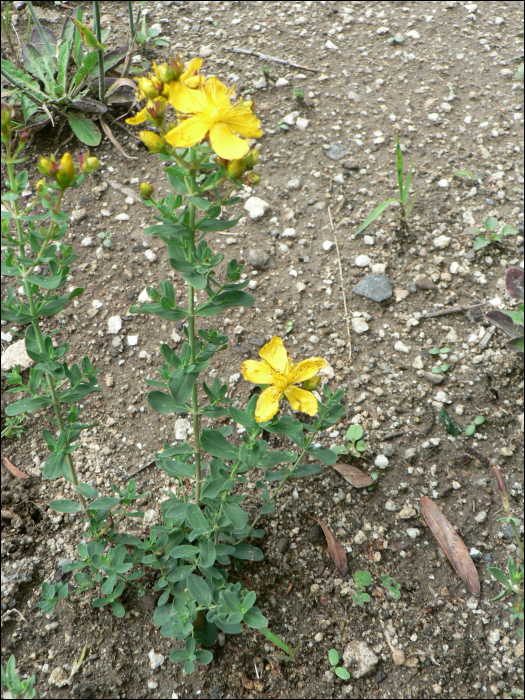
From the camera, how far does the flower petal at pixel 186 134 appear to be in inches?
47.0

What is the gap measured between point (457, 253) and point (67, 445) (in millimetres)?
2114

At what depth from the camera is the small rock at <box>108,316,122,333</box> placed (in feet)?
8.27

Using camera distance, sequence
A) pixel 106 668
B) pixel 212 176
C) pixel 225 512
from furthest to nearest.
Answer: pixel 106 668 < pixel 225 512 < pixel 212 176

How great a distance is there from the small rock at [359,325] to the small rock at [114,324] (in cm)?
110

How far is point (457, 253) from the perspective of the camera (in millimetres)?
2779

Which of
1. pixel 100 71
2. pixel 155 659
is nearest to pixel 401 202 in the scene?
pixel 100 71

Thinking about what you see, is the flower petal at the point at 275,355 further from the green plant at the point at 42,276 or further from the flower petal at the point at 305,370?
the green plant at the point at 42,276

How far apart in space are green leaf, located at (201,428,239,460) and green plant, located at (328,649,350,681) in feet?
2.70

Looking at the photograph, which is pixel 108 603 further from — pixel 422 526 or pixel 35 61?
pixel 35 61

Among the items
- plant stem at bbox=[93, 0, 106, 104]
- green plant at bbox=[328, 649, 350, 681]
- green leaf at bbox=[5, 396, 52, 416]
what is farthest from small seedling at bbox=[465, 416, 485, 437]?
plant stem at bbox=[93, 0, 106, 104]

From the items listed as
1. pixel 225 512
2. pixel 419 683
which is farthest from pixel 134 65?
pixel 419 683

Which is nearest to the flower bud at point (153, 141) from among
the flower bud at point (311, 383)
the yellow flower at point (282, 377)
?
the yellow flower at point (282, 377)

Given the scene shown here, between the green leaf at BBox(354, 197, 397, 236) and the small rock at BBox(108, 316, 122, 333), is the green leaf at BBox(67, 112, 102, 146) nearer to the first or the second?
the small rock at BBox(108, 316, 122, 333)

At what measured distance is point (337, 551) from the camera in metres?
2.03
